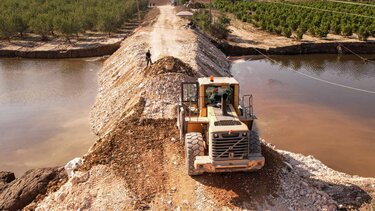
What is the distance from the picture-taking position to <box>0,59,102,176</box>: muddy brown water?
1842 centimetres

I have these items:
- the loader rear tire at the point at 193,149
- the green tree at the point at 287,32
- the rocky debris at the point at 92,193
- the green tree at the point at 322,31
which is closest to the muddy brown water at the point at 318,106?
the green tree at the point at 322,31

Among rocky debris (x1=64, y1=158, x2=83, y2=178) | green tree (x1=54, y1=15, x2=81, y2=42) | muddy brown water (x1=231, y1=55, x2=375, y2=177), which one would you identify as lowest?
muddy brown water (x1=231, y1=55, x2=375, y2=177)

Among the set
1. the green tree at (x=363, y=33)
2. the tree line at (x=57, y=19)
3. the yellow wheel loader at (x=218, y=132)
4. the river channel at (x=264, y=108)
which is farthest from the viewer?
the tree line at (x=57, y=19)

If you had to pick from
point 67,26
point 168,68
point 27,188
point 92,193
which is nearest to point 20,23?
point 67,26

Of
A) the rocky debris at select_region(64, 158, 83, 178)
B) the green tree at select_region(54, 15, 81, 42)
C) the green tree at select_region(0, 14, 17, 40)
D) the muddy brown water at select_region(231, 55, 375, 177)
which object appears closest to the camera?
the rocky debris at select_region(64, 158, 83, 178)

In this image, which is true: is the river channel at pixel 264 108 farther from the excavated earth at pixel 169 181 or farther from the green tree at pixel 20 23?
the green tree at pixel 20 23

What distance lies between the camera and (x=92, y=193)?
1202 cm

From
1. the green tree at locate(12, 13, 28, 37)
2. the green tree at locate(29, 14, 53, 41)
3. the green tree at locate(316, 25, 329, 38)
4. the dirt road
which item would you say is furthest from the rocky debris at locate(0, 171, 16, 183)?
the green tree at locate(316, 25, 329, 38)

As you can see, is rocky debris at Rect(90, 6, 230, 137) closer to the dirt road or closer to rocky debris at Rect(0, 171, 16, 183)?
the dirt road

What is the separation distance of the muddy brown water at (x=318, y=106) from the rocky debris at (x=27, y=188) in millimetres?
11457

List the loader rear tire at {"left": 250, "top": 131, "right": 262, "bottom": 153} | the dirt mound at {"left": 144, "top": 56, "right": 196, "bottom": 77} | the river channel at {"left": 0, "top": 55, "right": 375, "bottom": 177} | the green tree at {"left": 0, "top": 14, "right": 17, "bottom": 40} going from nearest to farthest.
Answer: the loader rear tire at {"left": 250, "top": 131, "right": 262, "bottom": 153}
the river channel at {"left": 0, "top": 55, "right": 375, "bottom": 177}
the dirt mound at {"left": 144, "top": 56, "right": 196, "bottom": 77}
the green tree at {"left": 0, "top": 14, "right": 17, "bottom": 40}

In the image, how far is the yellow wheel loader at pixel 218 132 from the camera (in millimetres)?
11031

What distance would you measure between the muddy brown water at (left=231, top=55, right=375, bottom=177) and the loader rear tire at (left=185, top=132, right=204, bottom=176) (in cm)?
823

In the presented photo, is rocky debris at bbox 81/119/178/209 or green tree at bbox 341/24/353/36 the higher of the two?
green tree at bbox 341/24/353/36
